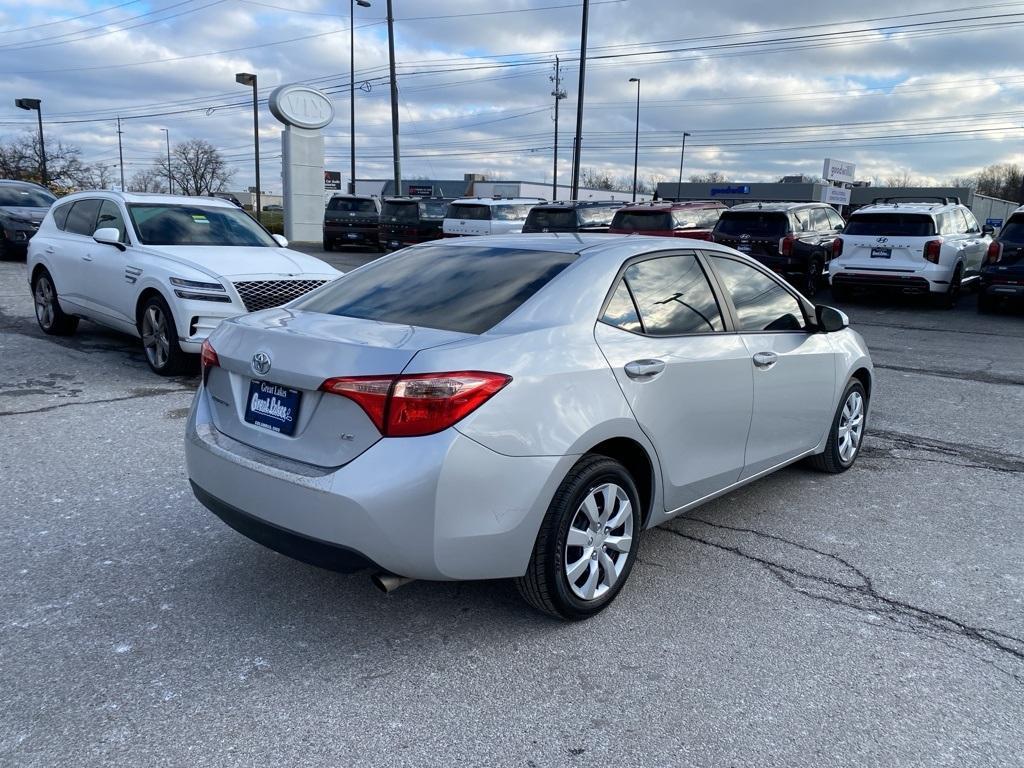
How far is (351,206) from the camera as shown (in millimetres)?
26391

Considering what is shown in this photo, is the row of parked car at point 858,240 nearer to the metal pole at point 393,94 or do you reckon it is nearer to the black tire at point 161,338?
the black tire at point 161,338

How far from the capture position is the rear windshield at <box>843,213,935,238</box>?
1450cm

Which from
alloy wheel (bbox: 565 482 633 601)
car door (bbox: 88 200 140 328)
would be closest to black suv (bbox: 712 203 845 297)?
car door (bbox: 88 200 140 328)

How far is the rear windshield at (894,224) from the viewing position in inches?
571

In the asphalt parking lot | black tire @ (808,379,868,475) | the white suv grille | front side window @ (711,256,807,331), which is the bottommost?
the asphalt parking lot

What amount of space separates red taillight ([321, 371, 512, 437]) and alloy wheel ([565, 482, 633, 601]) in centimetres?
72

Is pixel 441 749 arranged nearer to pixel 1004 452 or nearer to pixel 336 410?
pixel 336 410

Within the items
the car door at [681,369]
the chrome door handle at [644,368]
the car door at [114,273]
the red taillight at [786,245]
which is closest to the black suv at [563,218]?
the red taillight at [786,245]

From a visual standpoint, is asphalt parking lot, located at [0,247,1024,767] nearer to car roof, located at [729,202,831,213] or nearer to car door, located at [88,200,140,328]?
car door, located at [88,200,140,328]

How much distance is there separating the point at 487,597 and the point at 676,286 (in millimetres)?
1702

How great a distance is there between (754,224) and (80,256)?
11.6 m

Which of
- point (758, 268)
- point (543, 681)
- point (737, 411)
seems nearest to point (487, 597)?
point (543, 681)

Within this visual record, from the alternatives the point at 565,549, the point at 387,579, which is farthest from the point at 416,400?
the point at 565,549

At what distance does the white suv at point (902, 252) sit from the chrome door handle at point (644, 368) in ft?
41.4
